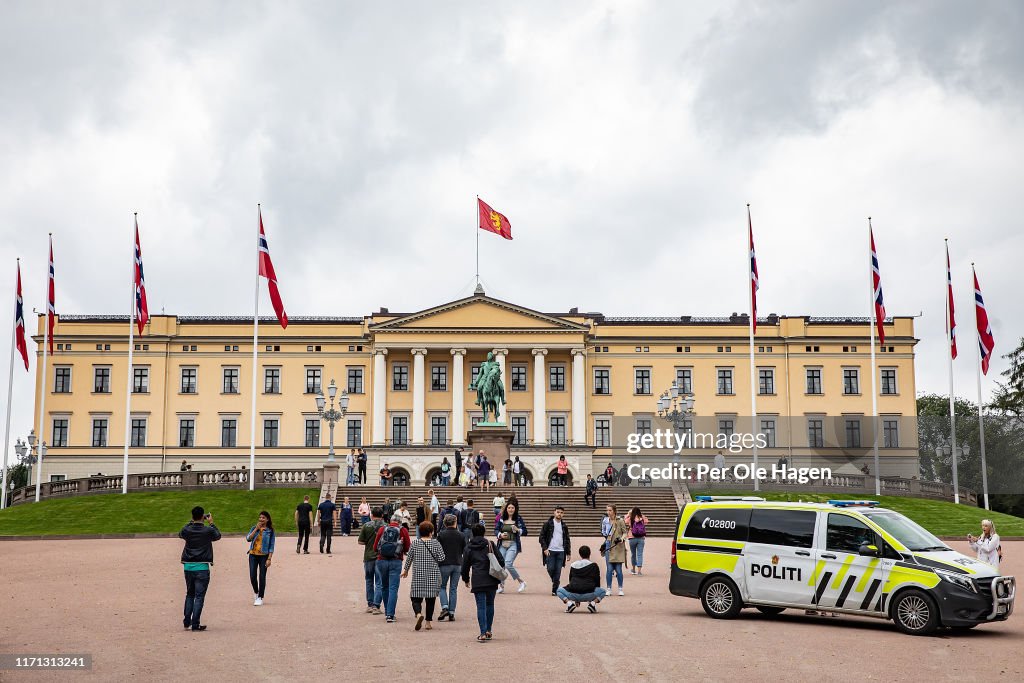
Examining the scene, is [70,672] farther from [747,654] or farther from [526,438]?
[526,438]

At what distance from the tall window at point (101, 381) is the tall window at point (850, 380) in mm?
49164

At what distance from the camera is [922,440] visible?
90875 mm

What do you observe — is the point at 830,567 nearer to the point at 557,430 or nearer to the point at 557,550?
the point at 557,550

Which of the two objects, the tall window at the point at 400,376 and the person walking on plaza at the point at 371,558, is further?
the tall window at the point at 400,376

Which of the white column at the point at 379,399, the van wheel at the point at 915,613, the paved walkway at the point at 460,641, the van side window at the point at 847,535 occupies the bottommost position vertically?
the paved walkway at the point at 460,641

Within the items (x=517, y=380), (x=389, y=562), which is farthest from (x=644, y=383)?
(x=389, y=562)

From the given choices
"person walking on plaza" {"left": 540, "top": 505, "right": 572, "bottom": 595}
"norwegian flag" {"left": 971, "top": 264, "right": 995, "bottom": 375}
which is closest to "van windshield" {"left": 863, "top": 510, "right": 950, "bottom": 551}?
"person walking on plaza" {"left": 540, "top": 505, "right": 572, "bottom": 595}

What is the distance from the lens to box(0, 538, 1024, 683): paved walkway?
13195 millimetres

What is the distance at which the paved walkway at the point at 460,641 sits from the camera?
13.2 meters

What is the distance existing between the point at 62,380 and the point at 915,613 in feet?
234

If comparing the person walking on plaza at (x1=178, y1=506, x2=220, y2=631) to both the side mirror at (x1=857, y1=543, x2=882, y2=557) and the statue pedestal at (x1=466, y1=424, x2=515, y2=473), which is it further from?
the statue pedestal at (x1=466, y1=424, x2=515, y2=473)

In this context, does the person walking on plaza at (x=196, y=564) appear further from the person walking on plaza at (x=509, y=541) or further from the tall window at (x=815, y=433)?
the tall window at (x=815, y=433)

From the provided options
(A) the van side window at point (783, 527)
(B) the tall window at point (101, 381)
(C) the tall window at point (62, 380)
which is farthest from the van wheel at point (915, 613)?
(C) the tall window at point (62, 380)

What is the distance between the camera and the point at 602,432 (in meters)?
80.5
